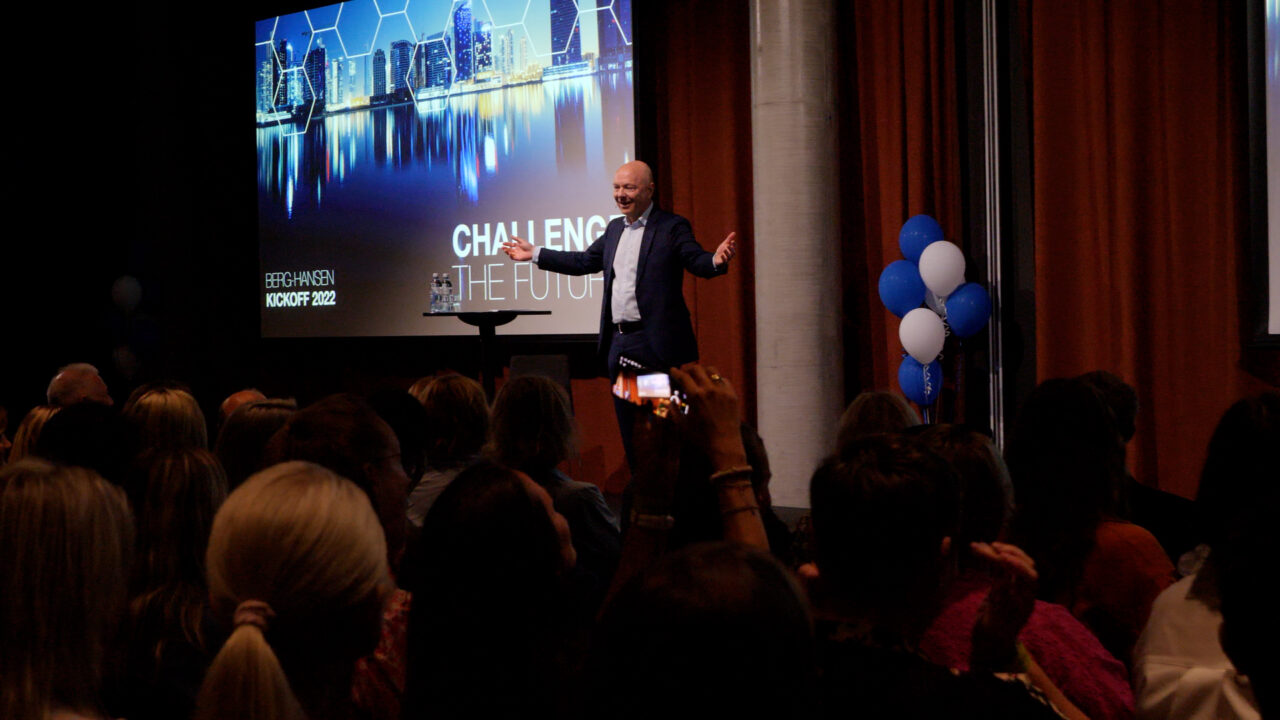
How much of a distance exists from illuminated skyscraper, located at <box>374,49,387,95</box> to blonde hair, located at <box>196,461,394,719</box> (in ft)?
18.7

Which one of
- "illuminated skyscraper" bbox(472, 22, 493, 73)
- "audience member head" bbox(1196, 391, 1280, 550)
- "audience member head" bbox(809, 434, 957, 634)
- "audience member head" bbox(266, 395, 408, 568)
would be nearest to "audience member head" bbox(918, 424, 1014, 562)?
"audience member head" bbox(1196, 391, 1280, 550)

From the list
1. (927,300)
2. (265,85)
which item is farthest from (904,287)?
(265,85)

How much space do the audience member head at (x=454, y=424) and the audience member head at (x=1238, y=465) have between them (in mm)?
1662

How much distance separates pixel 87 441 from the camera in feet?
7.00

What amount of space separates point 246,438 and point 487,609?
1.31 meters

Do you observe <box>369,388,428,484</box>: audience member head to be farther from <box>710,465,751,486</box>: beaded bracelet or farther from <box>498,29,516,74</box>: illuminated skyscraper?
<box>498,29,516,74</box>: illuminated skyscraper

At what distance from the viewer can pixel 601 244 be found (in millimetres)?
4945

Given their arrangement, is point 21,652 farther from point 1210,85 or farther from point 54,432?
point 1210,85

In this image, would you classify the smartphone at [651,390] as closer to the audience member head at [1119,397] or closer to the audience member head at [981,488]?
the audience member head at [981,488]

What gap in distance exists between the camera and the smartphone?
1.57 meters

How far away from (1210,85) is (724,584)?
4.47m

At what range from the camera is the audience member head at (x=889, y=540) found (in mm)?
1130

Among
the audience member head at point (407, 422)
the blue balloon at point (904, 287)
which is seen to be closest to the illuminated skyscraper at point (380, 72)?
the blue balloon at point (904, 287)

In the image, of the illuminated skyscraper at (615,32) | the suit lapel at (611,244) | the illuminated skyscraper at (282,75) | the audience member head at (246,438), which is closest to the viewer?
the audience member head at (246,438)
